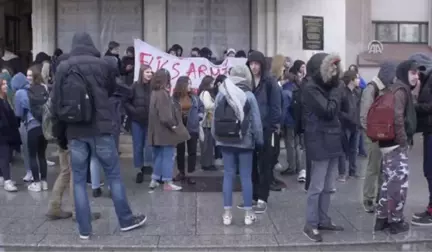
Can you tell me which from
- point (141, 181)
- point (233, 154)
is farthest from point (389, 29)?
point (233, 154)

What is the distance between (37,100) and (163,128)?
5.96 ft

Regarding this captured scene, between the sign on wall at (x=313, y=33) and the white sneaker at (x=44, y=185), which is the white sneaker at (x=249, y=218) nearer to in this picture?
the white sneaker at (x=44, y=185)

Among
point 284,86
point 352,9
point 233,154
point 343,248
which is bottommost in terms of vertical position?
point 343,248

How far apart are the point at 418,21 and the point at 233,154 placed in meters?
13.7

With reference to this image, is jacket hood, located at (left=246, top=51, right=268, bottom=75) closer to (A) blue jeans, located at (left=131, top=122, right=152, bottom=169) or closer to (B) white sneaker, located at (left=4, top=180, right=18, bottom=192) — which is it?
(A) blue jeans, located at (left=131, top=122, right=152, bottom=169)

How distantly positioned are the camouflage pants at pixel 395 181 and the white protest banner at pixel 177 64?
5.08 m

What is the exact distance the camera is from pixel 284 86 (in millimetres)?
10289

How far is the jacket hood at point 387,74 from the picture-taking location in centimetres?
738

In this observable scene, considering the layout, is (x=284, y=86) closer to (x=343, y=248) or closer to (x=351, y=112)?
(x=351, y=112)

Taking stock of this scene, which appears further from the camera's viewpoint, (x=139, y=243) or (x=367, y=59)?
(x=367, y=59)

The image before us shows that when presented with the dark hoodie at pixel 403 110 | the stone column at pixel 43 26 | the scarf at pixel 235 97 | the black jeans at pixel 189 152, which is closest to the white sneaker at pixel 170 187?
the black jeans at pixel 189 152

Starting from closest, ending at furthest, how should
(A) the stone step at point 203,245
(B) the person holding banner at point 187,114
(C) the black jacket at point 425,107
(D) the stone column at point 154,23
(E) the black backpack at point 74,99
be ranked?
(E) the black backpack at point 74,99
(A) the stone step at point 203,245
(C) the black jacket at point 425,107
(B) the person holding banner at point 187,114
(D) the stone column at point 154,23

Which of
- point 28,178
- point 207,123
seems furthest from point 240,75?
point 28,178

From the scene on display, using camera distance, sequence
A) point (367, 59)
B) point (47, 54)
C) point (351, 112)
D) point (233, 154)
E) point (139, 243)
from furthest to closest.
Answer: point (367, 59)
point (47, 54)
point (351, 112)
point (233, 154)
point (139, 243)
